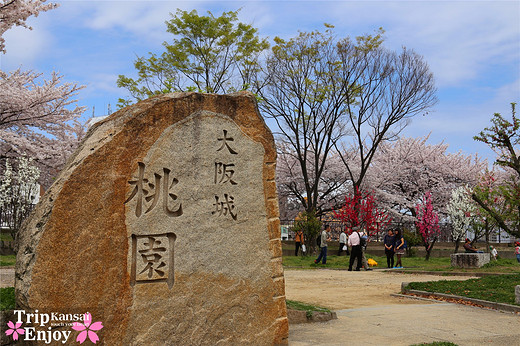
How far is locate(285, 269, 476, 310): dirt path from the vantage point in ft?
30.3

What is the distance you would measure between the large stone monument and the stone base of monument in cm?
1266

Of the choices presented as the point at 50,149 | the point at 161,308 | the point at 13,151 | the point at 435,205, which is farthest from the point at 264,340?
the point at 435,205

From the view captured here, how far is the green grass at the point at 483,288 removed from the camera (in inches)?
343

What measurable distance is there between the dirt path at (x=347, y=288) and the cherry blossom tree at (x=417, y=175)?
681 inches

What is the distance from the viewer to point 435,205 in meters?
32.2

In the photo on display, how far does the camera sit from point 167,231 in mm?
4875

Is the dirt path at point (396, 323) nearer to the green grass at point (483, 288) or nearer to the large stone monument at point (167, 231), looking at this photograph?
the green grass at point (483, 288)

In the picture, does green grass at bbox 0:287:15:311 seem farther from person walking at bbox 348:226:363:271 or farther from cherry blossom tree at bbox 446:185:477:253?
cherry blossom tree at bbox 446:185:477:253

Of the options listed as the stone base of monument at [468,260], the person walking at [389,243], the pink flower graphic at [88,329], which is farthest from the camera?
the person walking at [389,243]

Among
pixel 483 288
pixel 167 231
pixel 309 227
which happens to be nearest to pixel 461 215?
pixel 309 227

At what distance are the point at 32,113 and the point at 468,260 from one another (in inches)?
694

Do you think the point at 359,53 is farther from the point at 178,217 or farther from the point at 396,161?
the point at 178,217

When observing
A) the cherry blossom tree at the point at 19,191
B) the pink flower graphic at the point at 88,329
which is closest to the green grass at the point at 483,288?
the pink flower graphic at the point at 88,329

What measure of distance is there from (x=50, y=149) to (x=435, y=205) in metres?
24.1
